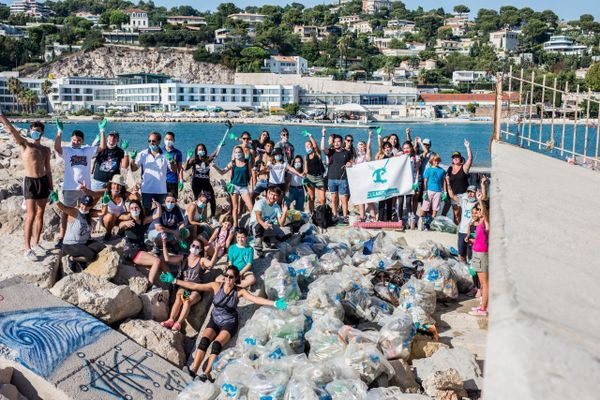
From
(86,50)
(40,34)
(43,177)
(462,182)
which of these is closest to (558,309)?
(43,177)

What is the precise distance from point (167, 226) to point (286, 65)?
141862 millimetres

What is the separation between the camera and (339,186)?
11.4 meters

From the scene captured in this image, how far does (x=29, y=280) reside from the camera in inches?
288

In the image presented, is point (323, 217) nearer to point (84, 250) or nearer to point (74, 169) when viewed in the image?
point (74, 169)

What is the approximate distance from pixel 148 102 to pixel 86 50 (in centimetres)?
4088

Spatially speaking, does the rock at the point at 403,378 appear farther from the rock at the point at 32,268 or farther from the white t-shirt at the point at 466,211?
the rock at the point at 32,268

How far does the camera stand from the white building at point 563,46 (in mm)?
176500

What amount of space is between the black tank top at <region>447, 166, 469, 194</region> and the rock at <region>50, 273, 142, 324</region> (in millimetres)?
5549

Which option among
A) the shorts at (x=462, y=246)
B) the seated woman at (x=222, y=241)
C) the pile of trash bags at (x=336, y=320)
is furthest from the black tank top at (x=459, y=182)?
the seated woman at (x=222, y=241)

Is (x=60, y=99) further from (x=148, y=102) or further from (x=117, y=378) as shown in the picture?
(x=117, y=378)

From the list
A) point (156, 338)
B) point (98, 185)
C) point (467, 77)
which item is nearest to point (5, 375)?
point (156, 338)

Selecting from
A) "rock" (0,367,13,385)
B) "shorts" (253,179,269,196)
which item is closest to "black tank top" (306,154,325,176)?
"shorts" (253,179,269,196)

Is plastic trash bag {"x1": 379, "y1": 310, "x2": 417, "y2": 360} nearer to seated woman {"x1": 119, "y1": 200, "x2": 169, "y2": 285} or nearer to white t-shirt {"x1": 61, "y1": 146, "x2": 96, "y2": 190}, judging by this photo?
seated woman {"x1": 119, "y1": 200, "x2": 169, "y2": 285}

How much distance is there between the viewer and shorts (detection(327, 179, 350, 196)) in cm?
1135
